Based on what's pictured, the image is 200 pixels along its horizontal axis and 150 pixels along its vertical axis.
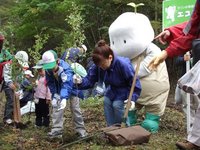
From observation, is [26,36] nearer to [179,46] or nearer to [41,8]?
[41,8]

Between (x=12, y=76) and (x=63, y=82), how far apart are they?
706 mm

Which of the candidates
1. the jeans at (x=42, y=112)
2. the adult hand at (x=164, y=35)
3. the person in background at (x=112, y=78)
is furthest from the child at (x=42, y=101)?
the adult hand at (x=164, y=35)

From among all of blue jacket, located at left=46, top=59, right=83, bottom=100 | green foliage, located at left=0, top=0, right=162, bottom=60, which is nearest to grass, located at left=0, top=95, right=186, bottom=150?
blue jacket, located at left=46, top=59, right=83, bottom=100

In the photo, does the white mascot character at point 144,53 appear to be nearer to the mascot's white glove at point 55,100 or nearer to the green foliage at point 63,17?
the mascot's white glove at point 55,100

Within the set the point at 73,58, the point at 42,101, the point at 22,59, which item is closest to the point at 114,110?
the point at 73,58

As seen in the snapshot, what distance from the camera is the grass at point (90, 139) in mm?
4824

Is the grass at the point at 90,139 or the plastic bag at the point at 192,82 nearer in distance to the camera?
the plastic bag at the point at 192,82

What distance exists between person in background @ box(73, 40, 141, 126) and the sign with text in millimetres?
1116

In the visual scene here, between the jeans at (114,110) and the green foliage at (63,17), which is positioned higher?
the green foliage at (63,17)

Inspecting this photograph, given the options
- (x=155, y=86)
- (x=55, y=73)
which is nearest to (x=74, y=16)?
(x=55, y=73)

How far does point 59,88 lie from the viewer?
545 cm

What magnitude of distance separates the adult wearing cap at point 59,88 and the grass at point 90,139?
7.1 inches

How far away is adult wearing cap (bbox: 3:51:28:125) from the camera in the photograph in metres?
5.39

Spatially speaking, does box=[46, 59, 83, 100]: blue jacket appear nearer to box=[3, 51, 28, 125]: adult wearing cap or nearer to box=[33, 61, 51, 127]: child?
box=[3, 51, 28, 125]: adult wearing cap
